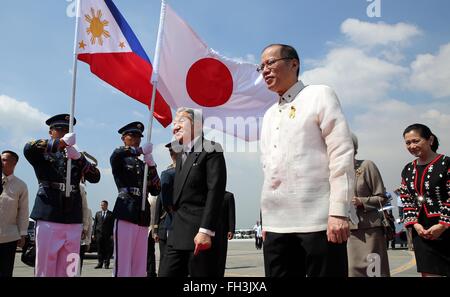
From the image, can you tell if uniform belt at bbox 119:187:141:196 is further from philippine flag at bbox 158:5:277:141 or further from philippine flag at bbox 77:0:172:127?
philippine flag at bbox 77:0:172:127

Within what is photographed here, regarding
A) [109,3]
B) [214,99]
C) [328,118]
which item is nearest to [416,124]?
[328,118]

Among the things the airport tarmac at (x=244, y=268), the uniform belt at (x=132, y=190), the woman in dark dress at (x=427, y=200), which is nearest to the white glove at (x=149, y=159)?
the uniform belt at (x=132, y=190)

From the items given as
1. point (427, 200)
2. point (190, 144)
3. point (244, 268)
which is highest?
point (190, 144)

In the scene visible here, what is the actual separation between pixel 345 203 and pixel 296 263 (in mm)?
539

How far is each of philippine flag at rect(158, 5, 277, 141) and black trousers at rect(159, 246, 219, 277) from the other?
345 centimetres

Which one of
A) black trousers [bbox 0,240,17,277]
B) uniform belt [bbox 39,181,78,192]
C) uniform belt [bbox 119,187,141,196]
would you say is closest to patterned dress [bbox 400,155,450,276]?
uniform belt [bbox 119,187,141,196]

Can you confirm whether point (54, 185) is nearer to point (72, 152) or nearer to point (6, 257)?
point (72, 152)

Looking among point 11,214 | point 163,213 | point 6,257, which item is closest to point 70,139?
point 11,214

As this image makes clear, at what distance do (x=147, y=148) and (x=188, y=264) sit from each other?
274 centimetres

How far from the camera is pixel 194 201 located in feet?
13.7

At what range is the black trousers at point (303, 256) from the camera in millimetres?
2947

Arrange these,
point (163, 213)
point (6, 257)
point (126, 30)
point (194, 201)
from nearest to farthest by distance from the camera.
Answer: point (194, 201)
point (6, 257)
point (126, 30)
point (163, 213)

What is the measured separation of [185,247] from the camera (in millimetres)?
4023
